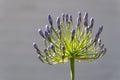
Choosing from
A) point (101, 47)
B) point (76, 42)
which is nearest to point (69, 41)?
point (76, 42)

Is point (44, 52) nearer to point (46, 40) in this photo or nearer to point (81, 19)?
point (46, 40)

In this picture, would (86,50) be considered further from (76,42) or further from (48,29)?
(48,29)

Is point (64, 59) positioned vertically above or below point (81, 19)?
below

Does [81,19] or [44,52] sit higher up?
[81,19]

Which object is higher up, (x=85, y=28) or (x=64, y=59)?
→ (x=85, y=28)

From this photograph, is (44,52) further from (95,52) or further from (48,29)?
(95,52)

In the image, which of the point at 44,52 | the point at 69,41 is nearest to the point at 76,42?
the point at 69,41

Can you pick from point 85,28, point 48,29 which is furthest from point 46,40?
point 85,28
